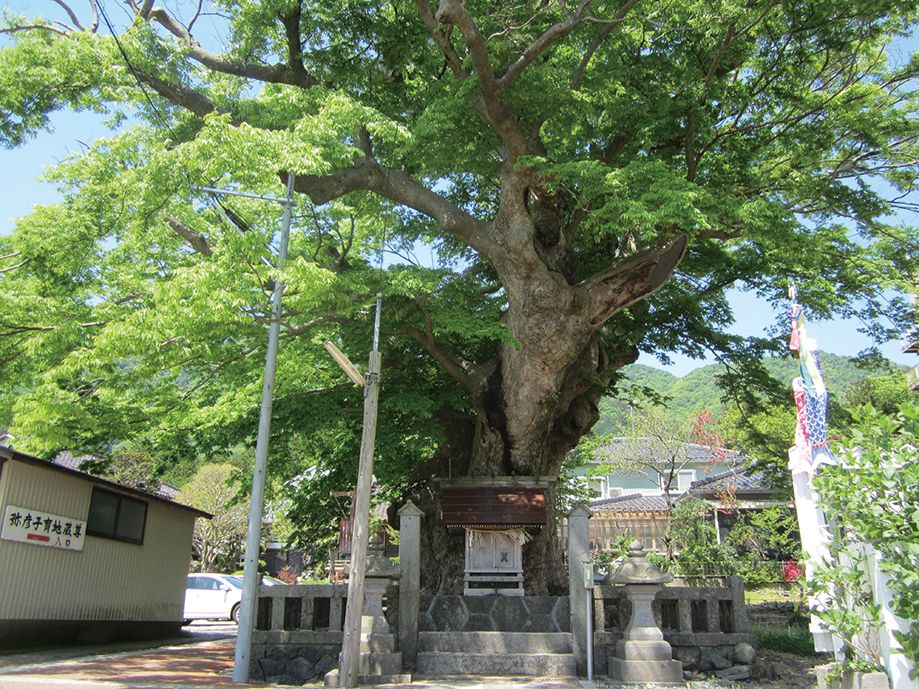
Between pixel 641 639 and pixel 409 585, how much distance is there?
361 cm

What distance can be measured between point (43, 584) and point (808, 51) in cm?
1697

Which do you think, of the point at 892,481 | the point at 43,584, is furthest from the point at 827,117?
the point at 43,584

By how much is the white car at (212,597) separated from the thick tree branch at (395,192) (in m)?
15.1

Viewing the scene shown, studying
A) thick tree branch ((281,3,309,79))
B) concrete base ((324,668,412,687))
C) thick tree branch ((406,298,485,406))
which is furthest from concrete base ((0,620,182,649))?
thick tree branch ((281,3,309,79))

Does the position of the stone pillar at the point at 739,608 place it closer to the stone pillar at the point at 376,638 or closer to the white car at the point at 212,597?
the stone pillar at the point at 376,638

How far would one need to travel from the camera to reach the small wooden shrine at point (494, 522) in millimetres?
13273

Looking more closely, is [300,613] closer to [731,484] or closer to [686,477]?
[731,484]

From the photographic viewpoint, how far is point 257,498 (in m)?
10.1

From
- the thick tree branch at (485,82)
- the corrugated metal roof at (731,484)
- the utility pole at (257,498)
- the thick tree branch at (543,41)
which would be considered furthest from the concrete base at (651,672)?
the corrugated metal roof at (731,484)

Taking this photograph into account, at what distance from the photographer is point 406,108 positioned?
14156 mm

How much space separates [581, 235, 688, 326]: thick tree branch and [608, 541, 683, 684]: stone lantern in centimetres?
451

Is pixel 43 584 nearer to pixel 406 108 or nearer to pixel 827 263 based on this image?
pixel 406 108

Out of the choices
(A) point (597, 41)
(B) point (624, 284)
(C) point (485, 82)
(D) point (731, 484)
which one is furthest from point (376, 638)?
(D) point (731, 484)

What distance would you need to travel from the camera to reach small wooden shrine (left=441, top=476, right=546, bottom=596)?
43.5 feet
